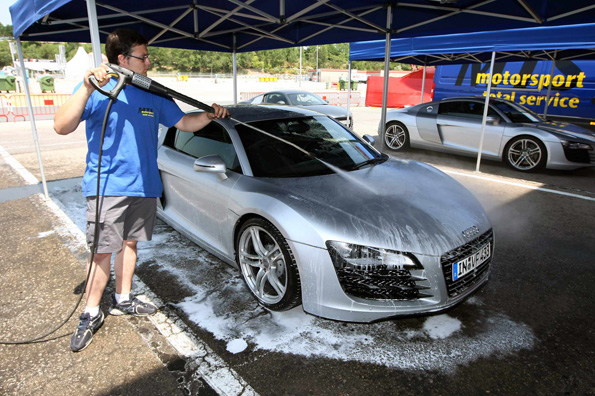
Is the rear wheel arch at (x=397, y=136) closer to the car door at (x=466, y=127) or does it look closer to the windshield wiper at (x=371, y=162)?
the car door at (x=466, y=127)

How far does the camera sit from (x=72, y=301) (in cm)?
294

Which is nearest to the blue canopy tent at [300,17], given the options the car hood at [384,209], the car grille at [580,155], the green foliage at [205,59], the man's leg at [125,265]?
the man's leg at [125,265]

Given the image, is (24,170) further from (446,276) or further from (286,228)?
(446,276)

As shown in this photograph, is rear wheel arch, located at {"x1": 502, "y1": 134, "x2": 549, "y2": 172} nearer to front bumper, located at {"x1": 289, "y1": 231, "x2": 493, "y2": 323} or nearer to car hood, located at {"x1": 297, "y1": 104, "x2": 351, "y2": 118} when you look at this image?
car hood, located at {"x1": 297, "y1": 104, "x2": 351, "y2": 118}

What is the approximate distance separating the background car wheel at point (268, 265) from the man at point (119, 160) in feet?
2.26

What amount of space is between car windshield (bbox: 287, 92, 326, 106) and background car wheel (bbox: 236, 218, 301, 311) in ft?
30.7

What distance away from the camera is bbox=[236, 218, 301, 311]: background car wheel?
2.51 metres

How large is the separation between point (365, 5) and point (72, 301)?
16.0 ft

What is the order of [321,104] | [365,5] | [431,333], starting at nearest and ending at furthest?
[431,333] < [365,5] < [321,104]

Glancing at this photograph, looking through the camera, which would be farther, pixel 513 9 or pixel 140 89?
pixel 513 9

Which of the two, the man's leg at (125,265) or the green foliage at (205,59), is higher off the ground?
the green foliage at (205,59)

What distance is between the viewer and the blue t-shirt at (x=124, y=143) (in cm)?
225

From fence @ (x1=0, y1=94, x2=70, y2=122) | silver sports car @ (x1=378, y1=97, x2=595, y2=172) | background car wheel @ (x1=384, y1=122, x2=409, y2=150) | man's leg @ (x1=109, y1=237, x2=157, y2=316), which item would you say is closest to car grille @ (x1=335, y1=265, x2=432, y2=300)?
man's leg @ (x1=109, y1=237, x2=157, y2=316)

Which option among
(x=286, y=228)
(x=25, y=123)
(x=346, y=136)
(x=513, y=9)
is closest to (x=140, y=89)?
(x=286, y=228)
